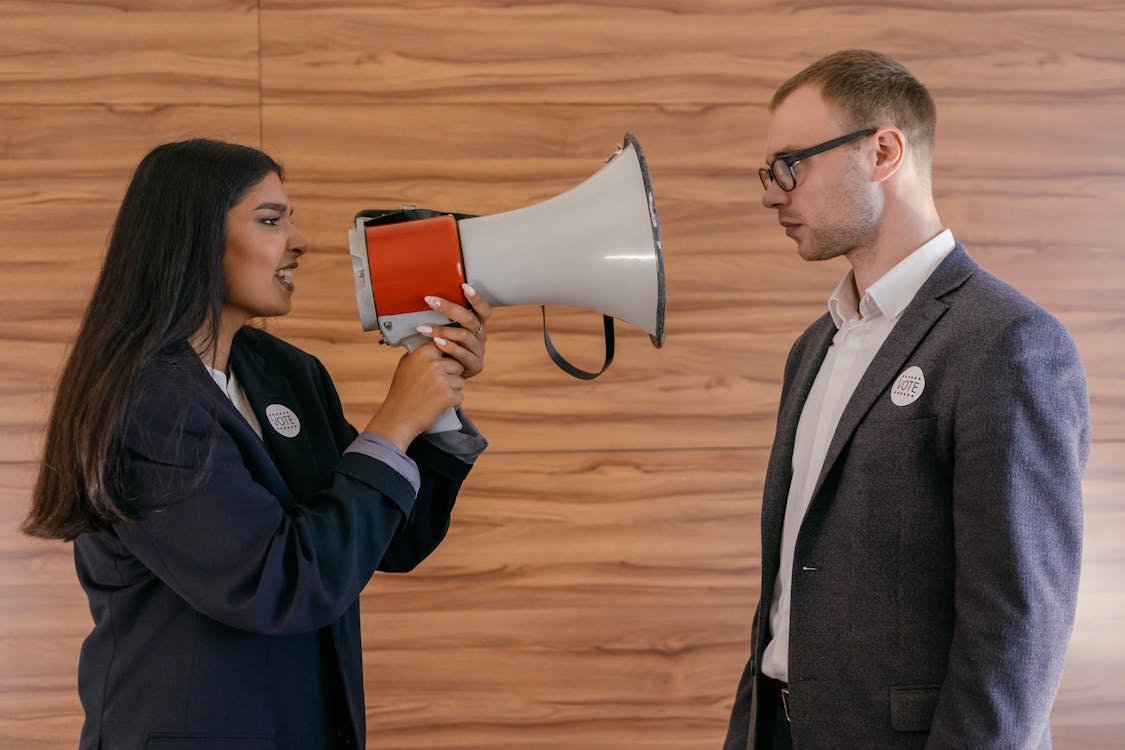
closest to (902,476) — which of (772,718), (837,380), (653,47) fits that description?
(837,380)

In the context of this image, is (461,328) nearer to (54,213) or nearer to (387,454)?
(387,454)

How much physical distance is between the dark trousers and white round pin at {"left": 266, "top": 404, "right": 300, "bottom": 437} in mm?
803

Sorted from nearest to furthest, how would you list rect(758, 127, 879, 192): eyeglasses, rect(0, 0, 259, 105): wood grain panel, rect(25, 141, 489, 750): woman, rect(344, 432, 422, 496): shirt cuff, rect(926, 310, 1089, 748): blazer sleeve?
1. rect(926, 310, 1089, 748): blazer sleeve
2. rect(25, 141, 489, 750): woman
3. rect(344, 432, 422, 496): shirt cuff
4. rect(758, 127, 879, 192): eyeglasses
5. rect(0, 0, 259, 105): wood grain panel

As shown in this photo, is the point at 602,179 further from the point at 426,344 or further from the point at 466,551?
the point at 466,551

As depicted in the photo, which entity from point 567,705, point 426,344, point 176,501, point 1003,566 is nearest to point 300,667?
point 176,501

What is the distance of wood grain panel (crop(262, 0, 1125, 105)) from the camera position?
238 centimetres

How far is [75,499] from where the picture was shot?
1233 mm

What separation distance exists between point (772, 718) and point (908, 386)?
22.1 inches

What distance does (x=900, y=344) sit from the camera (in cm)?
130

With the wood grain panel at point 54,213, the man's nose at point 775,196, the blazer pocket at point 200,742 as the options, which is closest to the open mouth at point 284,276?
the blazer pocket at point 200,742

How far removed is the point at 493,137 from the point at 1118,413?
1.81 m

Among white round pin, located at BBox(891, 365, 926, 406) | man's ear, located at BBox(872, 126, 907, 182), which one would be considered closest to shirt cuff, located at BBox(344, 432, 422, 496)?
white round pin, located at BBox(891, 365, 926, 406)

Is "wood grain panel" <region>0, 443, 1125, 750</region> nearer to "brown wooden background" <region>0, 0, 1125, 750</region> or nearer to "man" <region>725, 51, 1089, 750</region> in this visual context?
"brown wooden background" <region>0, 0, 1125, 750</region>

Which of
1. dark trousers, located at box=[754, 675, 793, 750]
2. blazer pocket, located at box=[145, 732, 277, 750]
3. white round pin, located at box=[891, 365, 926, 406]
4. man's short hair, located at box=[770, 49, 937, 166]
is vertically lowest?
dark trousers, located at box=[754, 675, 793, 750]
